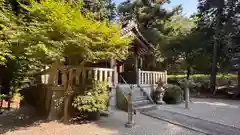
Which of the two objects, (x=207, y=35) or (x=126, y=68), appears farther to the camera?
(x=207, y=35)

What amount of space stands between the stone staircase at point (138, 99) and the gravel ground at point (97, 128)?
1240mm

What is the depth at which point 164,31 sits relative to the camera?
18.9 metres

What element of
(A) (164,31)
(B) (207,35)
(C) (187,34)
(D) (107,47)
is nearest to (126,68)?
(A) (164,31)

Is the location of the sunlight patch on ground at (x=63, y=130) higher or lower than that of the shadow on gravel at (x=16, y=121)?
higher

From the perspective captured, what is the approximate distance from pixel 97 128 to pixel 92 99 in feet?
3.29

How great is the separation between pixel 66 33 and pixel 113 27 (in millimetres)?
1604

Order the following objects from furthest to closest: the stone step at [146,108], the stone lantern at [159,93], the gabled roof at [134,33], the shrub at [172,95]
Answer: the shrub at [172,95] → the stone lantern at [159,93] → the gabled roof at [134,33] → the stone step at [146,108]

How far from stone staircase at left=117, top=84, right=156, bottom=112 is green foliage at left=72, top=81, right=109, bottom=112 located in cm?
189

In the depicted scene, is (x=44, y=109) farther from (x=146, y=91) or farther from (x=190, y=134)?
(x=190, y=134)

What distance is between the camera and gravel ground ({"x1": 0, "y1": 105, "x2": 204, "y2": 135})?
575 cm

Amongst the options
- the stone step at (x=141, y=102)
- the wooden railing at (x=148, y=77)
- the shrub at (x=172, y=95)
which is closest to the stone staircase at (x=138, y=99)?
the stone step at (x=141, y=102)

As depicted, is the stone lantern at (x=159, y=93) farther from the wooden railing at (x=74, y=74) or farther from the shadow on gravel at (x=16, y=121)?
the shadow on gravel at (x=16, y=121)

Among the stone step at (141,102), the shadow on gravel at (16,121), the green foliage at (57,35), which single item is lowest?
the shadow on gravel at (16,121)

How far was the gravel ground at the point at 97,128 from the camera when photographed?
18.9 ft
